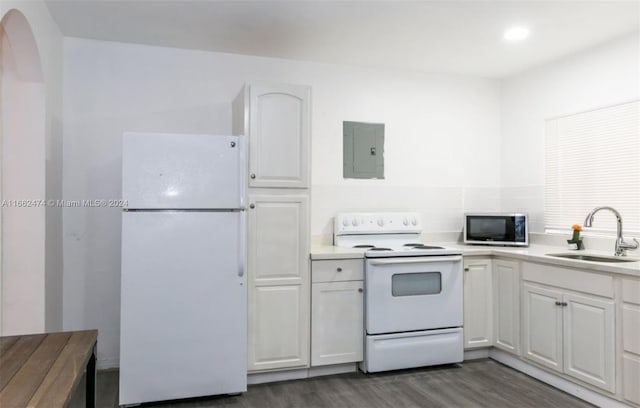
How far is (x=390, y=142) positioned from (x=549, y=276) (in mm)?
1651

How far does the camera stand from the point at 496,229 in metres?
3.61

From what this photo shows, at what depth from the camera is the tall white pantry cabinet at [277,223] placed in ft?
9.23

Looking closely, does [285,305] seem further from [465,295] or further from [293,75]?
[293,75]

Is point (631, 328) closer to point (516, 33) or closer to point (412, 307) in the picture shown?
point (412, 307)

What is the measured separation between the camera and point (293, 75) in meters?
3.55

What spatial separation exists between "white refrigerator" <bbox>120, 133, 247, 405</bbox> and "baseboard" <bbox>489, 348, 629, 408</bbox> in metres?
1.95

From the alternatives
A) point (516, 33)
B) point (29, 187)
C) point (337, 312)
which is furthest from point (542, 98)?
point (29, 187)

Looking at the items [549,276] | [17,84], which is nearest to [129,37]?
[17,84]

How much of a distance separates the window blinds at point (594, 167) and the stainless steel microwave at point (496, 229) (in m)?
0.28

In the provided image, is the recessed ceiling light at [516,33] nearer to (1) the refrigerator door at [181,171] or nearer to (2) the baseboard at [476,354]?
(1) the refrigerator door at [181,171]

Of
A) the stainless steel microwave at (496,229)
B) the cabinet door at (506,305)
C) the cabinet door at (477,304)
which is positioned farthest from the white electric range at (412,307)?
the stainless steel microwave at (496,229)

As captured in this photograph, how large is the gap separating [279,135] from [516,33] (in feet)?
5.83

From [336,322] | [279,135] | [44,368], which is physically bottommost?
[336,322]

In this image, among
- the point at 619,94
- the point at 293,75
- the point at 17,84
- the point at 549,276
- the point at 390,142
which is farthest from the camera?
the point at 390,142
